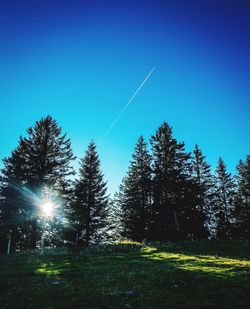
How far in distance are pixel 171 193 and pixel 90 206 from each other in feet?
38.3

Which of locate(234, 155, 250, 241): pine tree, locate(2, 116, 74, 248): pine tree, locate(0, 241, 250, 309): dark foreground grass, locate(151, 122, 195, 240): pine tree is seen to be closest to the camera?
locate(0, 241, 250, 309): dark foreground grass

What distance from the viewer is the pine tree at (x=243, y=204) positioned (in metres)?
41.5

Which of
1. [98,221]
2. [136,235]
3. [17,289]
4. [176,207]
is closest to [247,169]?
[176,207]

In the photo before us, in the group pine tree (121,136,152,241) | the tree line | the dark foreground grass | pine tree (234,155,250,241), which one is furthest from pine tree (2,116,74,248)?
pine tree (234,155,250,241)

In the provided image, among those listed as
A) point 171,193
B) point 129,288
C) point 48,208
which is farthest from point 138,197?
point 129,288

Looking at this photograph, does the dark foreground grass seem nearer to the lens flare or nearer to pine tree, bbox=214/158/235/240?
the lens flare

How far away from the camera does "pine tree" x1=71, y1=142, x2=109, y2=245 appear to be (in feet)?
115

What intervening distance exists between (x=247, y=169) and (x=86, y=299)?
4562cm

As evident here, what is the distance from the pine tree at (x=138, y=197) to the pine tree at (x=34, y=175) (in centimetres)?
1144

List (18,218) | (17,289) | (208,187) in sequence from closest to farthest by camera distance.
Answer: (17,289)
(18,218)
(208,187)

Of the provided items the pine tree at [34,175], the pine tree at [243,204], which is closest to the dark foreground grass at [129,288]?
the pine tree at [34,175]

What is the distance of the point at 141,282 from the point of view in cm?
974

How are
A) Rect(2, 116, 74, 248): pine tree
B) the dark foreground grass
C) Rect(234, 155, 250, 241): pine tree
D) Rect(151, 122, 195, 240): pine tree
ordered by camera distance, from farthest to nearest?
Rect(234, 155, 250, 241): pine tree < Rect(151, 122, 195, 240): pine tree < Rect(2, 116, 74, 248): pine tree < the dark foreground grass

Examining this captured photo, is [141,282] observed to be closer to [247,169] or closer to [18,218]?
[18,218]
